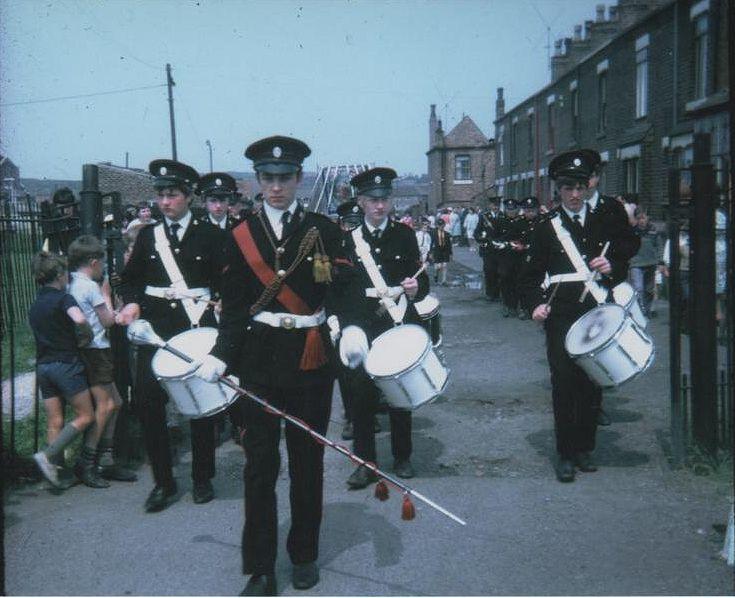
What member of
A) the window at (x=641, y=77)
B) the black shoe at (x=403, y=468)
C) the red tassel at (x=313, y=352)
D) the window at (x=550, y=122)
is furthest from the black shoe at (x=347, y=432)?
the window at (x=550, y=122)

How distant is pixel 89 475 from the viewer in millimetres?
5930

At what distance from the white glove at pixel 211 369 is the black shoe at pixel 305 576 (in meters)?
1.12

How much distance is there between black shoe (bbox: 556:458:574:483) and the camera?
570 centimetres

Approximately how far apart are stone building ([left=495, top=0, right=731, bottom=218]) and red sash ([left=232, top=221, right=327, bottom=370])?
1191 cm

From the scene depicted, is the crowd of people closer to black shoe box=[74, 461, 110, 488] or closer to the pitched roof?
black shoe box=[74, 461, 110, 488]

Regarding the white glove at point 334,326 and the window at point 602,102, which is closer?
the white glove at point 334,326

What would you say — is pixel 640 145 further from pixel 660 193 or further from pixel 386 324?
pixel 386 324

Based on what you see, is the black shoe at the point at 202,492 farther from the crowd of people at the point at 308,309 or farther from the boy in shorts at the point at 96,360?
the boy in shorts at the point at 96,360

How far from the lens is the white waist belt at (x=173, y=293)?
5559 millimetres

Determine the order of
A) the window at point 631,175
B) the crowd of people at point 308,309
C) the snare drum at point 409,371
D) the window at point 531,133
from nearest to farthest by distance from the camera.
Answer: the crowd of people at point 308,309 < the snare drum at point 409,371 < the window at point 631,175 < the window at point 531,133

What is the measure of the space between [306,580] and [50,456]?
2520 mm

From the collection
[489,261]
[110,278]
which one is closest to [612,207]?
[110,278]

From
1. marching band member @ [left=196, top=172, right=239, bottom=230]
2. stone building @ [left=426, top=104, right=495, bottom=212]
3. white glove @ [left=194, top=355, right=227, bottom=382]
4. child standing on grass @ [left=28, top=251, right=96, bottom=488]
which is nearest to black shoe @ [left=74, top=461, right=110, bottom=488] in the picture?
child standing on grass @ [left=28, top=251, right=96, bottom=488]

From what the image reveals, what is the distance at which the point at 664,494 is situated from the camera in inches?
211
